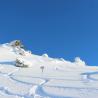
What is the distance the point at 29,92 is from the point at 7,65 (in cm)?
1231

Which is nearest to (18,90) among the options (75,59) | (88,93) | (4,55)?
(88,93)

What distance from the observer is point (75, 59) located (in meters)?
35.6

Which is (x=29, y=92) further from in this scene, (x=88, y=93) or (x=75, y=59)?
(x=75, y=59)

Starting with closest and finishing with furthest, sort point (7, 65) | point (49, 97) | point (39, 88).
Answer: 1. point (49, 97)
2. point (39, 88)
3. point (7, 65)

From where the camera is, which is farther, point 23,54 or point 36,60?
point 23,54

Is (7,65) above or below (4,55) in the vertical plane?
below

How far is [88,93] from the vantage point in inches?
512

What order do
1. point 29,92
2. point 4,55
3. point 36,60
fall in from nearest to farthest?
point 29,92, point 36,60, point 4,55

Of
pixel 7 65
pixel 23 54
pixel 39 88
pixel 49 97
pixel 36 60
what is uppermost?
pixel 23 54

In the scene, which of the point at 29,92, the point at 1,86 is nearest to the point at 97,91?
the point at 29,92

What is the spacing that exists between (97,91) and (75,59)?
22.3m

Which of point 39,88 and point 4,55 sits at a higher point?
point 4,55

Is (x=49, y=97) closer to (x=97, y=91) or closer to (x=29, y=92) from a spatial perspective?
(x=29, y=92)

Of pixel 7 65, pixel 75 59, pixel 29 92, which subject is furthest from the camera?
pixel 75 59
